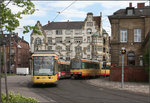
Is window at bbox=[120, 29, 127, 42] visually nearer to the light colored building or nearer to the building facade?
the building facade

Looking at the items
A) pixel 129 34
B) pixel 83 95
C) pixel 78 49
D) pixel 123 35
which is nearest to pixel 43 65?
pixel 83 95

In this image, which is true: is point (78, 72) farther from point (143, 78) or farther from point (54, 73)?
point (54, 73)

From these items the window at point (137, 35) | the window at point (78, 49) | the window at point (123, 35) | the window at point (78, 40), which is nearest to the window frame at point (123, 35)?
the window at point (123, 35)

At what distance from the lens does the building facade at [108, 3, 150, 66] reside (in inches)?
1619

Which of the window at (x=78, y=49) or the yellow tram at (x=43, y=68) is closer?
the yellow tram at (x=43, y=68)

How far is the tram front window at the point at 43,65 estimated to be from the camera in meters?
22.5

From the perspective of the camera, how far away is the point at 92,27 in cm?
8444

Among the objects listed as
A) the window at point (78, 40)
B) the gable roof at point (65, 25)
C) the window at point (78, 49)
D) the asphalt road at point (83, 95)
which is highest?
the gable roof at point (65, 25)

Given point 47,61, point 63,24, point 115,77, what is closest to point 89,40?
point 63,24

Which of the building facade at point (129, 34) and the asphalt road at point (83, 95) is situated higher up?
the building facade at point (129, 34)

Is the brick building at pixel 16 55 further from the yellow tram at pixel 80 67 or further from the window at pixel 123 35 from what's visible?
the window at pixel 123 35

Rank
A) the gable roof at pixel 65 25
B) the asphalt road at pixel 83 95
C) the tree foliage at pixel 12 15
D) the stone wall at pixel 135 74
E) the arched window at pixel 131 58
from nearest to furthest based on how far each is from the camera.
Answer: the tree foliage at pixel 12 15
the asphalt road at pixel 83 95
the stone wall at pixel 135 74
the arched window at pixel 131 58
the gable roof at pixel 65 25

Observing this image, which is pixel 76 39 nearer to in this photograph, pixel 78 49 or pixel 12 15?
pixel 78 49

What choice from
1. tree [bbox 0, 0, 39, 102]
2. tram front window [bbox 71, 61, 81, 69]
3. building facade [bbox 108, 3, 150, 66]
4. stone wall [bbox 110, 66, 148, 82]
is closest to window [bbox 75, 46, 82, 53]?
building facade [bbox 108, 3, 150, 66]
